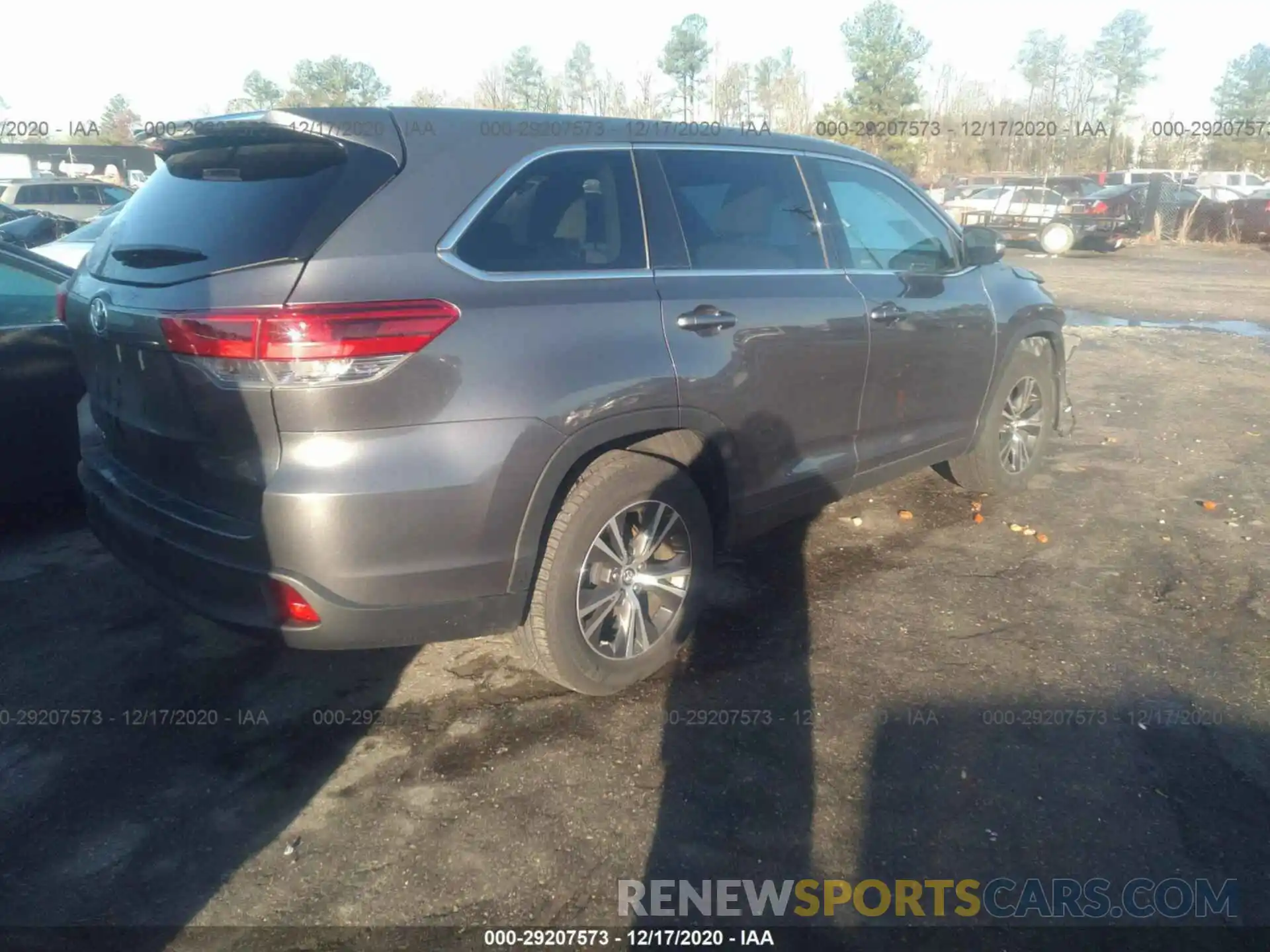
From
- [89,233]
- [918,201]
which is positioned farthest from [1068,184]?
[89,233]

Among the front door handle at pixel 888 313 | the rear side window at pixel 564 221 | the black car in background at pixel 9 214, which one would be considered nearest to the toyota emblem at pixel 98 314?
the rear side window at pixel 564 221

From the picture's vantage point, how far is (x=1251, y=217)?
919 inches

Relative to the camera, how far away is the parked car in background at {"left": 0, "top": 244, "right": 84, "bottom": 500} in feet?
14.8

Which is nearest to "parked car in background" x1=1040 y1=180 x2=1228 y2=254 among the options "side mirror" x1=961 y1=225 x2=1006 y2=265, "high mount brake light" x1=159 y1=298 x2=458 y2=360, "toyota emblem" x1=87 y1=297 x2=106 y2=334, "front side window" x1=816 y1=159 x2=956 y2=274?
"side mirror" x1=961 y1=225 x2=1006 y2=265

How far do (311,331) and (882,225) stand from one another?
290 cm

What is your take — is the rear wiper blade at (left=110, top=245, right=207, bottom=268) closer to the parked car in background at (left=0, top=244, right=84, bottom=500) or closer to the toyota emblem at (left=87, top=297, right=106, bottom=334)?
the toyota emblem at (left=87, top=297, right=106, bottom=334)

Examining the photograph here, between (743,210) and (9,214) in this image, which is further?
(9,214)

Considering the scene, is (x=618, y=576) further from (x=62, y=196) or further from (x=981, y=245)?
(x=62, y=196)

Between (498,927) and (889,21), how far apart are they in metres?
40.6

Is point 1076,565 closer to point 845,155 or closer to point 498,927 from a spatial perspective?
point 845,155

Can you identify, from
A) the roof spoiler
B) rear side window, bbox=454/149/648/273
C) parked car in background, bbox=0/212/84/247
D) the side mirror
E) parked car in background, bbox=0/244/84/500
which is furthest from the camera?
parked car in background, bbox=0/212/84/247

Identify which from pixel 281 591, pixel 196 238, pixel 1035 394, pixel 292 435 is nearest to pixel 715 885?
pixel 281 591

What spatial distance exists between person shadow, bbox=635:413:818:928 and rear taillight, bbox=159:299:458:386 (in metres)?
1.44

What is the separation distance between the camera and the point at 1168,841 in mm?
2732
